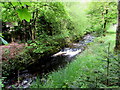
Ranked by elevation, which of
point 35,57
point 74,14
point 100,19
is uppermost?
point 74,14

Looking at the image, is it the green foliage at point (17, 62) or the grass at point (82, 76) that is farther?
the green foliage at point (17, 62)

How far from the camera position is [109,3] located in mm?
7730

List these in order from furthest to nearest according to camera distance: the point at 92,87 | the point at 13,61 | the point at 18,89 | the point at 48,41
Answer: the point at 48,41
the point at 13,61
the point at 18,89
the point at 92,87

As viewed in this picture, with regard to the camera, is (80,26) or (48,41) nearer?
(48,41)

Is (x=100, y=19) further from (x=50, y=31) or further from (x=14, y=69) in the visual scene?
(x=14, y=69)

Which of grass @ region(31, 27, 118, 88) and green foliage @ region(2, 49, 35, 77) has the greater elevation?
A: grass @ region(31, 27, 118, 88)

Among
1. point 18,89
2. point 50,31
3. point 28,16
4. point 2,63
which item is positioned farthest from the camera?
point 50,31

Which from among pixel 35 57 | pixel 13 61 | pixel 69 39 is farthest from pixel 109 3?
pixel 13 61

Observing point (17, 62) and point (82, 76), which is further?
point (17, 62)

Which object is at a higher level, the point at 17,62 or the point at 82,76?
the point at 82,76

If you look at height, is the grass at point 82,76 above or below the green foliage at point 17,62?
above

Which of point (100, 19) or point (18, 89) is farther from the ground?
point (100, 19)

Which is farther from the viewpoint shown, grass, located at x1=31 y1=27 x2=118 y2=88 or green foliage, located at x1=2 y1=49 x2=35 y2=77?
green foliage, located at x1=2 y1=49 x2=35 y2=77

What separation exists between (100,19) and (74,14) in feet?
7.69
